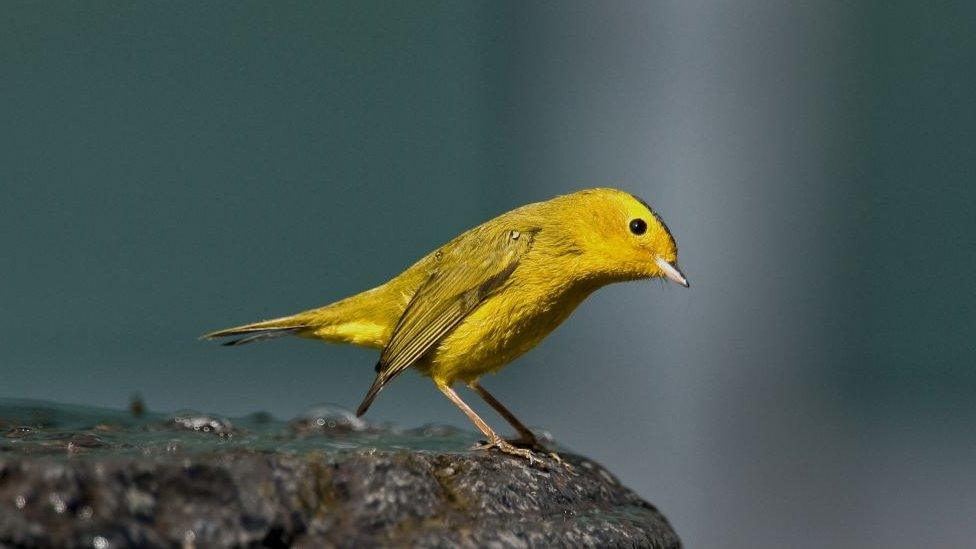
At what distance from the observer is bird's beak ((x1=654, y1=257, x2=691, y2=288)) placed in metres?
4.12

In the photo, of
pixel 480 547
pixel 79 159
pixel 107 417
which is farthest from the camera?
pixel 79 159

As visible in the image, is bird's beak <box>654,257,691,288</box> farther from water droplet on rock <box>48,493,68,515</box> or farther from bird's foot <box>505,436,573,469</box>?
water droplet on rock <box>48,493,68,515</box>

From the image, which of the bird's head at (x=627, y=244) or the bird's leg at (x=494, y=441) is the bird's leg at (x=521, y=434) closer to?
the bird's leg at (x=494, y=441)

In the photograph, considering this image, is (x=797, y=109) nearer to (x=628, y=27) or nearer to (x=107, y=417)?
(x=628, y=27)

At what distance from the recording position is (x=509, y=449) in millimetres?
3574

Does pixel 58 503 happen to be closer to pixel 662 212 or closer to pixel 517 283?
pixel 517 283

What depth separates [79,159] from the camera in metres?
9.94

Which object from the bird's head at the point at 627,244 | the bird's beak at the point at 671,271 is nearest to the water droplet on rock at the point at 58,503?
the bird's head at the point at 627,244

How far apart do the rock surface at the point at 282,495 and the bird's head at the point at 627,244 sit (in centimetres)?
90

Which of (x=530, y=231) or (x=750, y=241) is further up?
(x=530, y=231)

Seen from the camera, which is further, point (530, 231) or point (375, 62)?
point (375, 62)

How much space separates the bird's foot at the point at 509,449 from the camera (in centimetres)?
337

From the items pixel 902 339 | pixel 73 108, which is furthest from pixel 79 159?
pixel 902 339

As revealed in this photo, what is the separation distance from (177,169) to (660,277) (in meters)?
6.83
